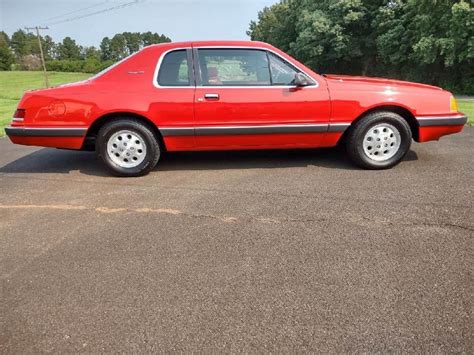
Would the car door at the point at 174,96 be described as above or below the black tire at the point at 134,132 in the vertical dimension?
above

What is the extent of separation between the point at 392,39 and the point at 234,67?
22989mm

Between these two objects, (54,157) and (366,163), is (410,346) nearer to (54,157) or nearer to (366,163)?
(366,163)

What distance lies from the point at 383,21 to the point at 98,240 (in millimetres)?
27451

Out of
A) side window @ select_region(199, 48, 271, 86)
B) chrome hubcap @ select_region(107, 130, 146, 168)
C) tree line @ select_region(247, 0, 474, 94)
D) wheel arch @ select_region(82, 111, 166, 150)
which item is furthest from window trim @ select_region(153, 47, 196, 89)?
tree line @ select_region(247, 0, 474, 94)

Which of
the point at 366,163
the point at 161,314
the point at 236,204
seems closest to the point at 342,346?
the point at 161,314

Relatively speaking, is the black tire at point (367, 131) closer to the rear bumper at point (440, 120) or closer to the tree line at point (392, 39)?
the rear bumper at point (440, 120)

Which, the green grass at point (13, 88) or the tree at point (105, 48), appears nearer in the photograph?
the green grass at point (13, 88)

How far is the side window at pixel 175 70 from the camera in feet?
15.1

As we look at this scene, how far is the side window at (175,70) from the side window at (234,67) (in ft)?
0.62

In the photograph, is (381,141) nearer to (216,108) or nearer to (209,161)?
(216,108)

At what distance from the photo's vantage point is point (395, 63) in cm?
2523

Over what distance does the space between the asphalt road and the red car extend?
0.41 m

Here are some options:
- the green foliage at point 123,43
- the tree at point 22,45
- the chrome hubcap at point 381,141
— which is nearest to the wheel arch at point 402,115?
the chrome hubcap at point 381,141

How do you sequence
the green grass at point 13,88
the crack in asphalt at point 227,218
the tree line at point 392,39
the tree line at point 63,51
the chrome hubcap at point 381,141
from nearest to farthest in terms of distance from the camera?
the crack in asphalt at point 227,218, the chrome hubcap at point 381,141, the green grass at point 13,88, the tree line at point 392,39, the tree line at point 63,51
